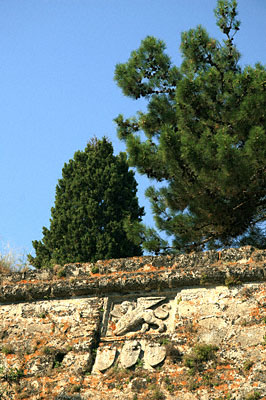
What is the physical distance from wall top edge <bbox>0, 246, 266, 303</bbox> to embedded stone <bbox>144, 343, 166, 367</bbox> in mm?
824

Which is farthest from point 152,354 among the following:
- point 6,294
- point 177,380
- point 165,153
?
point 165,153

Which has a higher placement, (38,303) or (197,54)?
(197,54)

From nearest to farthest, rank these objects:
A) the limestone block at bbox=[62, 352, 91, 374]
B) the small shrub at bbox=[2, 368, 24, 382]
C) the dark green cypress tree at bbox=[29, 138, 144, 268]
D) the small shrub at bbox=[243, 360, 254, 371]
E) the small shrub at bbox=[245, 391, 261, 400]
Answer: the small shrub at bbox=[245, 391, 261, 400] → the small shrub at bbox=[243, 360, 254, 371] → the limestone block at bbox=[62, 352, 91, 374] → the small shrub at bbox=[2, 368, 24, 382] → the dark green cypress tree at bbox=[29, 138, 144, 268]

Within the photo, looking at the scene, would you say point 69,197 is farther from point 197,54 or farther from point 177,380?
point 177,380

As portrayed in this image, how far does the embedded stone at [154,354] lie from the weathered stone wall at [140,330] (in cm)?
1

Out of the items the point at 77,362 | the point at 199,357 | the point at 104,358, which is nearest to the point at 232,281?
the point at 199,357

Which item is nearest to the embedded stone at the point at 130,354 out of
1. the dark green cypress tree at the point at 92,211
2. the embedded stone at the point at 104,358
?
the embedded stone at the point at 104,358

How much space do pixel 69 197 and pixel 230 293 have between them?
23.4 feet

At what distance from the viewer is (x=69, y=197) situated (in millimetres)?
13125

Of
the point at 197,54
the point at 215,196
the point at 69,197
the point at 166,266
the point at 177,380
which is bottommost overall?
the point at 177,380

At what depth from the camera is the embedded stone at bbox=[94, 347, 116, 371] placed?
21.0 feet

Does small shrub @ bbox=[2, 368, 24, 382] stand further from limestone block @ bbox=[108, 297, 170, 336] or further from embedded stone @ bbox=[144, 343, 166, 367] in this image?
embedded stone @ bbox=[144, 343, 166, 367]

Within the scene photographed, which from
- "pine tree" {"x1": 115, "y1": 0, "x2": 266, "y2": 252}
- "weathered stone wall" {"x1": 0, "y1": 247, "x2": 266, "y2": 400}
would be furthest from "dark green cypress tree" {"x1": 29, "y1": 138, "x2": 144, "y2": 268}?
"weathered stone wall" {"x1": 0, "y1": 247, "x2": 266, "y2": 400}

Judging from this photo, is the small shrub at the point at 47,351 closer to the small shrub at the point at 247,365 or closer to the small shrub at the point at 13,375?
the small shrub at the point at 13,375
